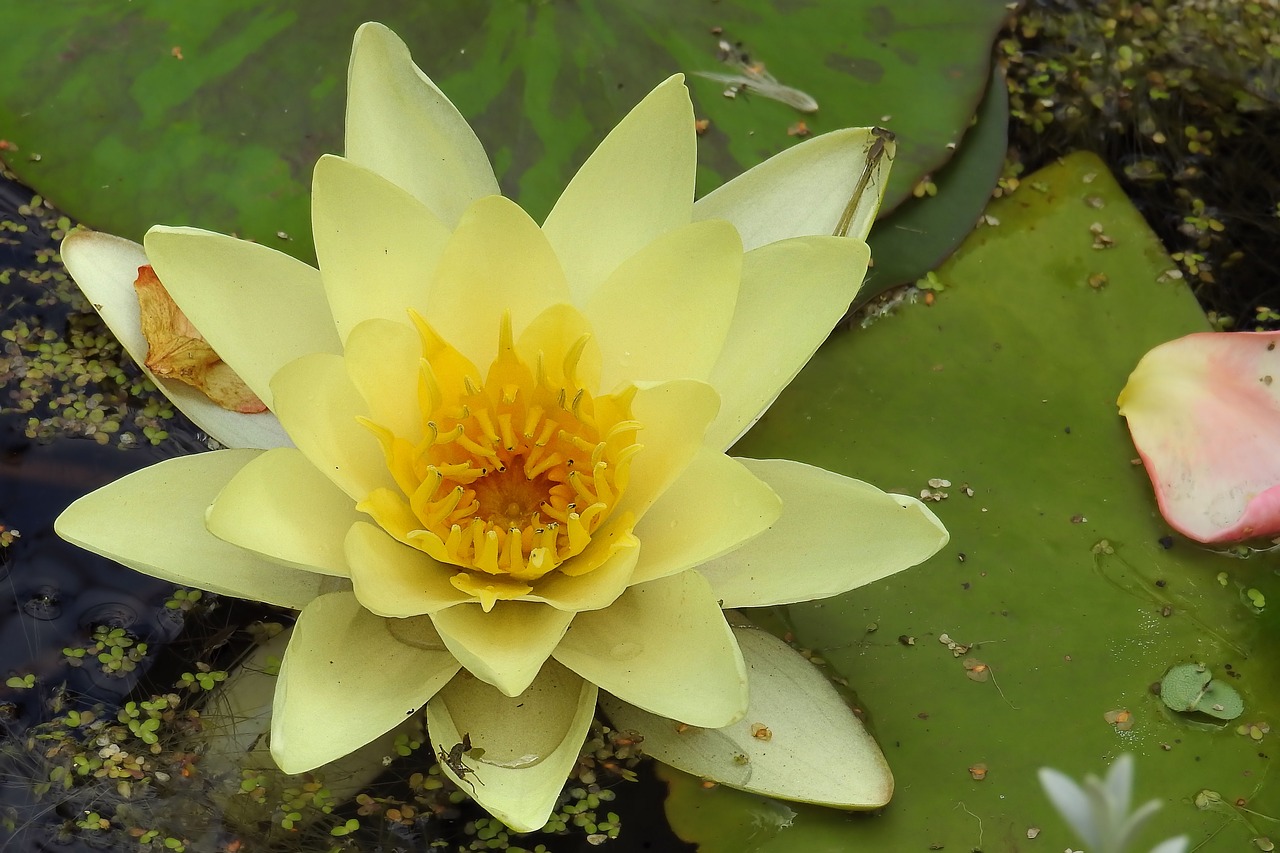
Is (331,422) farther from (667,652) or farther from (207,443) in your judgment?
(207,443)

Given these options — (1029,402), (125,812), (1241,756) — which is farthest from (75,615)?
(1241,756)

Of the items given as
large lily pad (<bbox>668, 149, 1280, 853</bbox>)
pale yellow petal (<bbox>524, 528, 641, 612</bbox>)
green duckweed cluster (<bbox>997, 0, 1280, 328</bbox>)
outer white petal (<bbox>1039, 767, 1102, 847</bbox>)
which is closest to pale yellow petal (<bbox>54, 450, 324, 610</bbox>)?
pale yellow petal (<bbox>524, 528, 641, 612</bbox>)

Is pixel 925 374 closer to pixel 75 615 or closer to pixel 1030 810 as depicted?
pixel 1030 810

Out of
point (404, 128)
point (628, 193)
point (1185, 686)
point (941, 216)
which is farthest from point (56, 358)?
point (1185, 686)

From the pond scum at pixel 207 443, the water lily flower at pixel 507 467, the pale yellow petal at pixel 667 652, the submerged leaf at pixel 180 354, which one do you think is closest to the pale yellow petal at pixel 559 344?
the water lily flower at pixel 507 467

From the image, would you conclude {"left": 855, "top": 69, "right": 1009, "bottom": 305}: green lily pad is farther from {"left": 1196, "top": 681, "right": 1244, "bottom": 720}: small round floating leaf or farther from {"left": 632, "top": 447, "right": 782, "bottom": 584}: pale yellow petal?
{"left": 1196, "top": 681, "right": 1244, "bottom": 720}: small round floating leaf

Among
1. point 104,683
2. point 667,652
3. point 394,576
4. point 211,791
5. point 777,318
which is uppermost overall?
point 777,318
